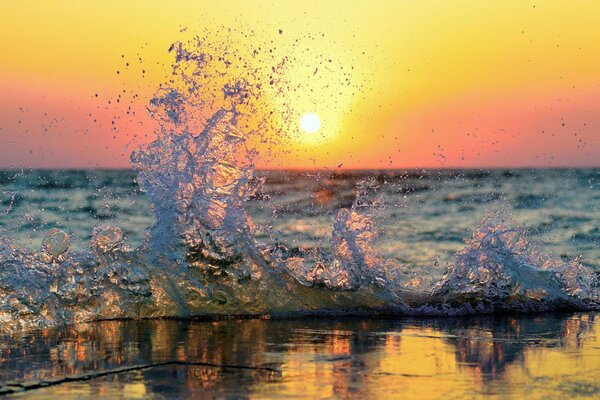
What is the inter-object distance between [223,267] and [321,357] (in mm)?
3006

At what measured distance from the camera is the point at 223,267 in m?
8.95

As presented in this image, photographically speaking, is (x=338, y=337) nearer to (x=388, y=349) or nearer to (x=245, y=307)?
(x=388, y=349)

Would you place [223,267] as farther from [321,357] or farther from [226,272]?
[321,357]

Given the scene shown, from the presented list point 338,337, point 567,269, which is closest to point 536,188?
point 567,269

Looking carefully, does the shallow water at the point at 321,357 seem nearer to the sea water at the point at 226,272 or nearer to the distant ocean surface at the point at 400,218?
the sea water at the point at 226,272

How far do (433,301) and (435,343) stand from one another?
215cm

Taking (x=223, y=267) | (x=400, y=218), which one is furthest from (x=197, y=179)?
(x=400, y=218)

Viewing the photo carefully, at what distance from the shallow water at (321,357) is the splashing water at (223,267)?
0.59 meters

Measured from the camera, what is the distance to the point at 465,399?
16.1 feet

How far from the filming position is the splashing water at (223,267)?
8.35 metres

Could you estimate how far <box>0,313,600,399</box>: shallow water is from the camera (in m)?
5.14

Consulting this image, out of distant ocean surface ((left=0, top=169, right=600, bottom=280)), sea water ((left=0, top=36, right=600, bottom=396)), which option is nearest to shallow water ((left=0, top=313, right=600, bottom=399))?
sea water ((left=0, top=36, right=600, bottom=396))

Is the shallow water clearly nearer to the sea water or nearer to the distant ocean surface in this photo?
the sea water

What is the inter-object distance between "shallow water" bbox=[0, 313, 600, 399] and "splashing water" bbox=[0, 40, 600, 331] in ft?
1.92
